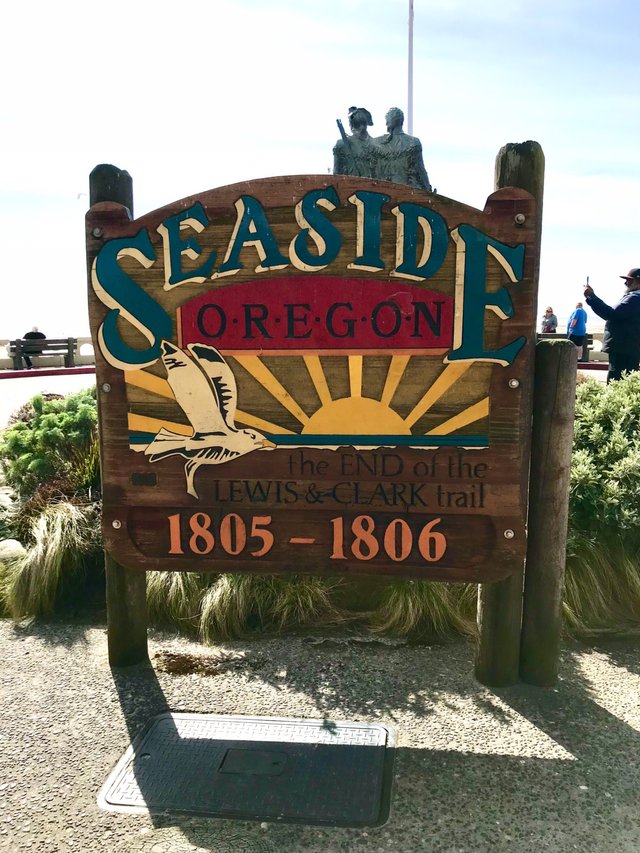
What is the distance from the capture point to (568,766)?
2.57 m

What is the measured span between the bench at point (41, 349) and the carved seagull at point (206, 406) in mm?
20648

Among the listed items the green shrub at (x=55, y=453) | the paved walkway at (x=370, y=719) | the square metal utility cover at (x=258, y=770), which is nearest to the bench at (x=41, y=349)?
the green shrub at (x=55, y=453)

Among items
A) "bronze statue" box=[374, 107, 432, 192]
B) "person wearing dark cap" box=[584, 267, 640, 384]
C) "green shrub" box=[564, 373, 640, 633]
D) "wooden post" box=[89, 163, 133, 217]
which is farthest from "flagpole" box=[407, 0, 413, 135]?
"wooden post" box=[89, 163, 133, 217]

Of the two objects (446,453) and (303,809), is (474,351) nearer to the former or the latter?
(446,453)

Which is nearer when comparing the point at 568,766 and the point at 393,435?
the point at 568,766

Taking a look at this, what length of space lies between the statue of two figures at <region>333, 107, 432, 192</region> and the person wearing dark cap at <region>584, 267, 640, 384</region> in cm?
236

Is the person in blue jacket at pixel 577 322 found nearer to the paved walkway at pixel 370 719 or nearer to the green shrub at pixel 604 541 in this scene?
the green shrub at pixel 604 541

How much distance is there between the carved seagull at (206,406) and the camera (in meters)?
2.86

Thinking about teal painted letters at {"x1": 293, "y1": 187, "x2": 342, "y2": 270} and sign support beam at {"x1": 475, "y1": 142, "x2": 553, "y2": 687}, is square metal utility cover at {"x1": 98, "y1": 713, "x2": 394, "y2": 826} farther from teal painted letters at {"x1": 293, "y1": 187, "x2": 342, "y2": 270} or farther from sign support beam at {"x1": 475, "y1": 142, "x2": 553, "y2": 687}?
teal painted letters at {"x1": 293, "y1": 187, "x2": 342, "y2": 270}

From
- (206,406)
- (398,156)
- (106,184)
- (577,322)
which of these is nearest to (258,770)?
(206,406)

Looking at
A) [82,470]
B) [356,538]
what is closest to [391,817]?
[356,538]

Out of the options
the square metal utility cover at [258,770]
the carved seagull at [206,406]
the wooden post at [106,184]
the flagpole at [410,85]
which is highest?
the flagpole at [410,85]

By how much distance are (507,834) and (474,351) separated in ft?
5.57

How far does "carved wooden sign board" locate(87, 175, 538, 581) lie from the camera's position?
8.86ft
